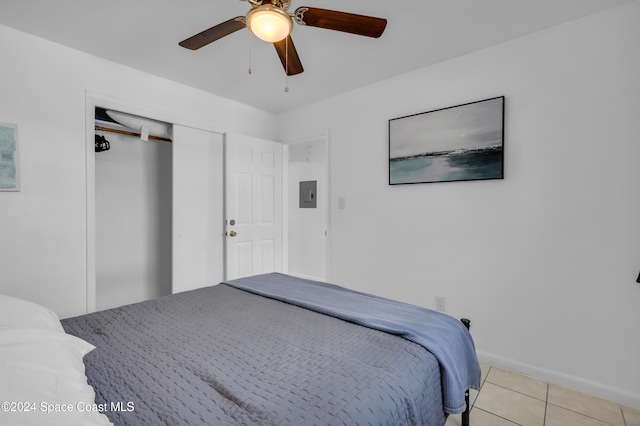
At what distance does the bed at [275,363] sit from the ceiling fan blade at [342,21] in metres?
1.41

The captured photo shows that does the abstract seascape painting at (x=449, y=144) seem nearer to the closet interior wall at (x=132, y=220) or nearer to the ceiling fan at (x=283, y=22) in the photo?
the ceiling fan at (x=283, y=22)

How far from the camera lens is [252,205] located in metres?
3.56

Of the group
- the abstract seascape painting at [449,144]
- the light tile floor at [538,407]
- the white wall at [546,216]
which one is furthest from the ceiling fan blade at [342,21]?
the light tile floor at [538,407]

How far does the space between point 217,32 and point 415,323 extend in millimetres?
1770

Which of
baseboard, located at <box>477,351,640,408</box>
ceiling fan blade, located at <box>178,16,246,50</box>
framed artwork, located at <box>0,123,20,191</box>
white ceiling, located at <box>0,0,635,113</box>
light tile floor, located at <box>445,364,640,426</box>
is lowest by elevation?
light tile floor, located at <box>445,364,640,426</box>

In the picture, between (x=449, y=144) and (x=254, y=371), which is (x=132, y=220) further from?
(x=449, y=144)

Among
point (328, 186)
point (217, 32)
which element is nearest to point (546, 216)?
point (328, 186)

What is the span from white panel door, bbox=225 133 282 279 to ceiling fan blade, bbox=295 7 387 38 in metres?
2.07

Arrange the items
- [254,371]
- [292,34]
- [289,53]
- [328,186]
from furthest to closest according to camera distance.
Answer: [328,186] → [292,34] → [289,53] → [254,371]

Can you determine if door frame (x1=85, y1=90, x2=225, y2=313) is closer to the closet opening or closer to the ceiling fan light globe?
the closet opening

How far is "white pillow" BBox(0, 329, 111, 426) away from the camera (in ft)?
1.93

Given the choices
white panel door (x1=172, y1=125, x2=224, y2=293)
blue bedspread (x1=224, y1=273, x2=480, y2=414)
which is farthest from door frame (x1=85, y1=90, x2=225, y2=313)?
blue bedspread (x1=224, y1=273, x2=480, y2=414)

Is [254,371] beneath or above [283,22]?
beneath

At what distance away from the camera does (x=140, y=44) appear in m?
2.32
